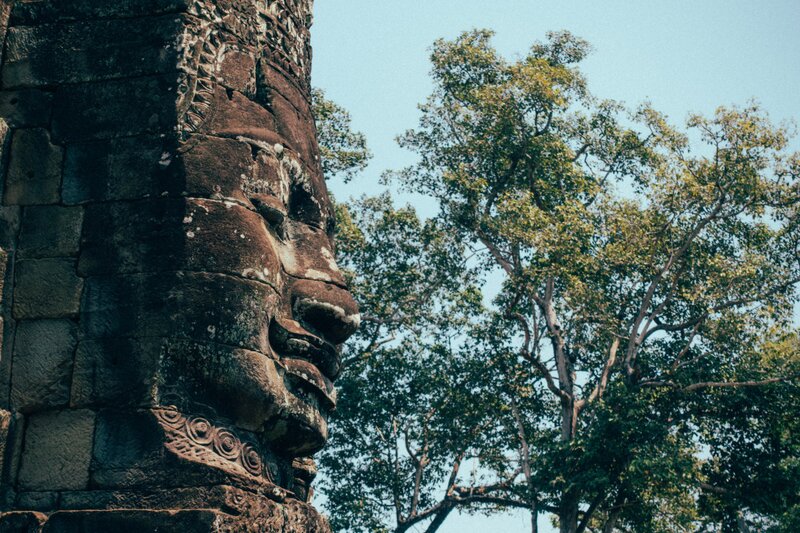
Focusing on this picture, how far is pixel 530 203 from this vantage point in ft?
62.4

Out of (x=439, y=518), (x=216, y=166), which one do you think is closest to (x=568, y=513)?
(x=439, y=518)

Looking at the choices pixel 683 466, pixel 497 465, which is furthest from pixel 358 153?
pixel 683 466

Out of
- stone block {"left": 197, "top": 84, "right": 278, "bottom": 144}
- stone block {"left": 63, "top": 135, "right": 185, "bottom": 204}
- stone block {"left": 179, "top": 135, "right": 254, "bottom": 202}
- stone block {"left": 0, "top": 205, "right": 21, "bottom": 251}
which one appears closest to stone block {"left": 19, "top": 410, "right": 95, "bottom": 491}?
Result: stone block {"left": 0, "top": 205, "right": 21, "bottom": 251}

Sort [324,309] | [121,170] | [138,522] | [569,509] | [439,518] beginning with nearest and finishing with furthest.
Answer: [138,522] → [121,170] → [324,309] → [569,509] → [439,518]

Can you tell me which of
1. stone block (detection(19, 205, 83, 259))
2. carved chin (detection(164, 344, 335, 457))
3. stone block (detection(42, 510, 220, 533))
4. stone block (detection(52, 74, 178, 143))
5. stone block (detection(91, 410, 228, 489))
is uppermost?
stone block (detection(52, 74, 178, 143))

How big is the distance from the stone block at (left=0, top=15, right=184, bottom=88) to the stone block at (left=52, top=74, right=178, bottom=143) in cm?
5

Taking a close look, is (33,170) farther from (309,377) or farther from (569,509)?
(569,509)

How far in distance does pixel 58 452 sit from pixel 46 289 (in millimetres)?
707

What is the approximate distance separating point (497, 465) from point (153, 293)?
15.0 meters

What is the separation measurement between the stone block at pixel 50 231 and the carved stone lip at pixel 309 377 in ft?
3.40

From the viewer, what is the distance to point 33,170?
197 inches

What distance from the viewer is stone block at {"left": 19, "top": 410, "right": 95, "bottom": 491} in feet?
14.8

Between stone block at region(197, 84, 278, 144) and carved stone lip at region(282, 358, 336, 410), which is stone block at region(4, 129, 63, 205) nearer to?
stone block at region(197, 84, 278, 144)

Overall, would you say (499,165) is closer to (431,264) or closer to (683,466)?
(431,264)
